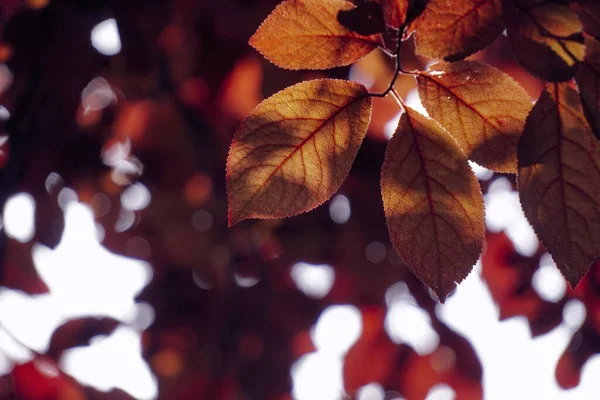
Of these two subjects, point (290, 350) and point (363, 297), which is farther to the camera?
point (290, 350)

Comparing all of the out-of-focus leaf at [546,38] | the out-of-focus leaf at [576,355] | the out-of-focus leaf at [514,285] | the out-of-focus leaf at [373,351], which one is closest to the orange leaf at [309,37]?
the out-of-focus leaf at [546,38]

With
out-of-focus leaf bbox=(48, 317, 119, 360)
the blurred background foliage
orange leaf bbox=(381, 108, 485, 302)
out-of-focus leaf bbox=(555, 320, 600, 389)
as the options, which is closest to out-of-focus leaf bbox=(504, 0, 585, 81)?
orange leaf bbox=(381, 108, 485, 302)

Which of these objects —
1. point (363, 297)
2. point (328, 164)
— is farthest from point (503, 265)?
point (328, 164)

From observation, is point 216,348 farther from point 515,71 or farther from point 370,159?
point 515,71

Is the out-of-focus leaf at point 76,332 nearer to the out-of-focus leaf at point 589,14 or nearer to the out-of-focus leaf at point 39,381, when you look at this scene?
the out-of-focus leaf at point 39,381

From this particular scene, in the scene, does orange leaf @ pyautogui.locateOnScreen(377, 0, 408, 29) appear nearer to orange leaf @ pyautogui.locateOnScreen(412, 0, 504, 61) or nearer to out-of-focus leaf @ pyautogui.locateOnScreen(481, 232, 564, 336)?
orange leaf @ pyautogui.locateOnScreen(412, 0, 504, 61)
